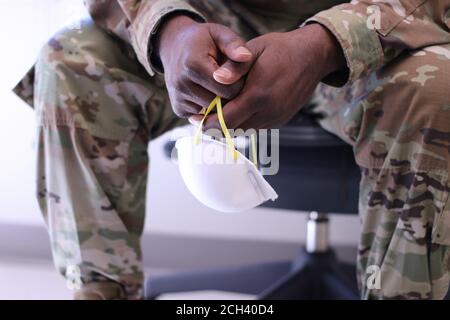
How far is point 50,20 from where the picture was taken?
4.08 feet

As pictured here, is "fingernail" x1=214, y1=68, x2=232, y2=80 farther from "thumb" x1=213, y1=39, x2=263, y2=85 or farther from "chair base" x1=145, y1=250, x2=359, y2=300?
"chair base" x1=145, y1=250, x2=359, y2=300

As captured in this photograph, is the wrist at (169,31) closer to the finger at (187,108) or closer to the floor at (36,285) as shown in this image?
the finger at (187,108)

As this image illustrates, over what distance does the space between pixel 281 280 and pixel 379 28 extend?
561 mm

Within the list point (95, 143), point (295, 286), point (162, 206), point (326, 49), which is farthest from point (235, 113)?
point (162, 206)

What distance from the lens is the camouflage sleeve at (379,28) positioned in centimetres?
66

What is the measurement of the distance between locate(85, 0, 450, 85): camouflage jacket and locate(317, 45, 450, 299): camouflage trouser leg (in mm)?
22

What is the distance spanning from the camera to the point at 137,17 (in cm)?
74

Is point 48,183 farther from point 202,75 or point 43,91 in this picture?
point 202,75

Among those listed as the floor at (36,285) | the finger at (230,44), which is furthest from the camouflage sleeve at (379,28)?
the floor at (36,285)

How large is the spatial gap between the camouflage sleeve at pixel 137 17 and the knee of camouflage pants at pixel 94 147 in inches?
0.9

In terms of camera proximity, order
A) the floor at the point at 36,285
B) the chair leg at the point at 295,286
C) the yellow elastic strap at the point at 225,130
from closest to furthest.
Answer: the yellow elastic strap at the point at 225,130, the chair leg at the point at 295,286, the floor at the point at 36,285

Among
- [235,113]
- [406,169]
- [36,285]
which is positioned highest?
[235,113]

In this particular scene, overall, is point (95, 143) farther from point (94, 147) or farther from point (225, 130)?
point (225, 130)
